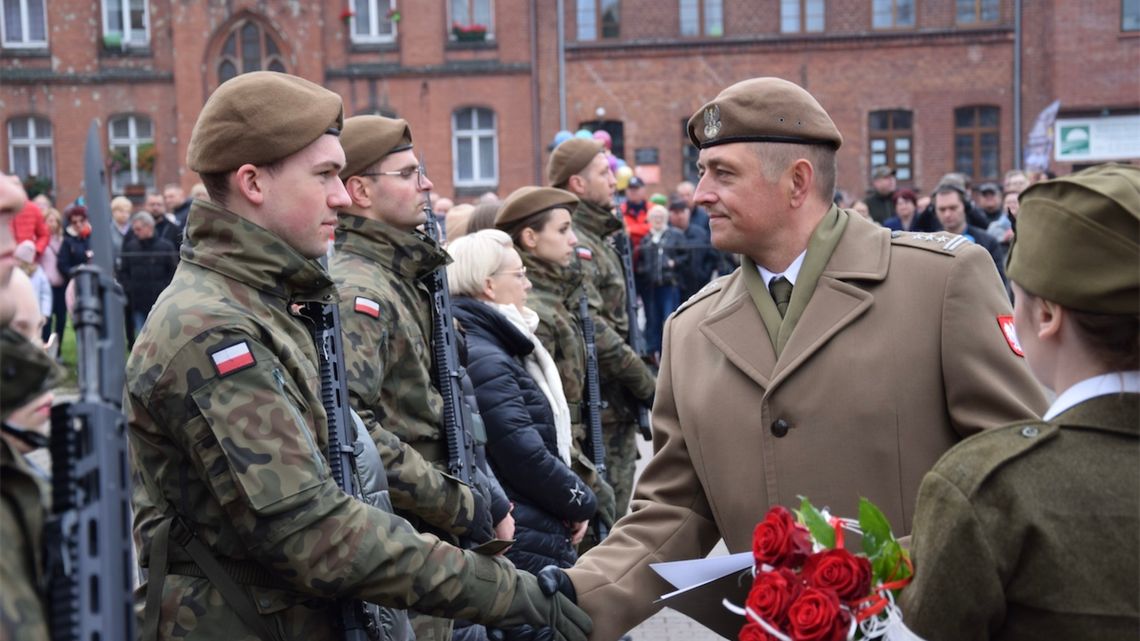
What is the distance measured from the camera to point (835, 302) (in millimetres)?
3520

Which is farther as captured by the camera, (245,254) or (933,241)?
(933,241)

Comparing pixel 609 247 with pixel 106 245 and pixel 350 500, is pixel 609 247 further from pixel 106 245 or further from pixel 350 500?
pixel 106 245

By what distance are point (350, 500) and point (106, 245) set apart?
3.33ft

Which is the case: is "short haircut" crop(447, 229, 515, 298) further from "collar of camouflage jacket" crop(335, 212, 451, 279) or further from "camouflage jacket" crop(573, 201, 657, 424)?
"camouflage jacket" crop(573, 201, 657, 424)

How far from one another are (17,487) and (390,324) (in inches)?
106

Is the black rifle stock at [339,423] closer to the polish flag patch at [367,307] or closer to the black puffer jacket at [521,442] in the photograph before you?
the polish flag patch at [367,307]

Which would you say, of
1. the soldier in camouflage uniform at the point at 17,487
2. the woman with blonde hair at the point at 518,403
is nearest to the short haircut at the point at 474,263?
the woman with blonde hair at the point at 518,403

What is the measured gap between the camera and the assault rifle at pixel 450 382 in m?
4.86

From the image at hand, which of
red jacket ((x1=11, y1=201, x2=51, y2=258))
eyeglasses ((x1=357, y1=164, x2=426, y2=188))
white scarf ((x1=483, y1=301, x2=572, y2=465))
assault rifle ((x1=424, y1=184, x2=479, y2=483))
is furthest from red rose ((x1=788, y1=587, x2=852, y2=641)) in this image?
red jacket ((x1=11, y1=201, x2=51, y2=258))

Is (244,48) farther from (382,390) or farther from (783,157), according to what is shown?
(783,157)

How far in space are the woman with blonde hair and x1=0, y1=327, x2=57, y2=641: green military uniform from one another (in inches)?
139

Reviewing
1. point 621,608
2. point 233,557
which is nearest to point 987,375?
point 621,608

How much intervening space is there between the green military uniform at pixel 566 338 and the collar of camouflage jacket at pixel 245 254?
3213mm

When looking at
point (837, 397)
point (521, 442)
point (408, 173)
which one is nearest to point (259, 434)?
point (837, 397)
